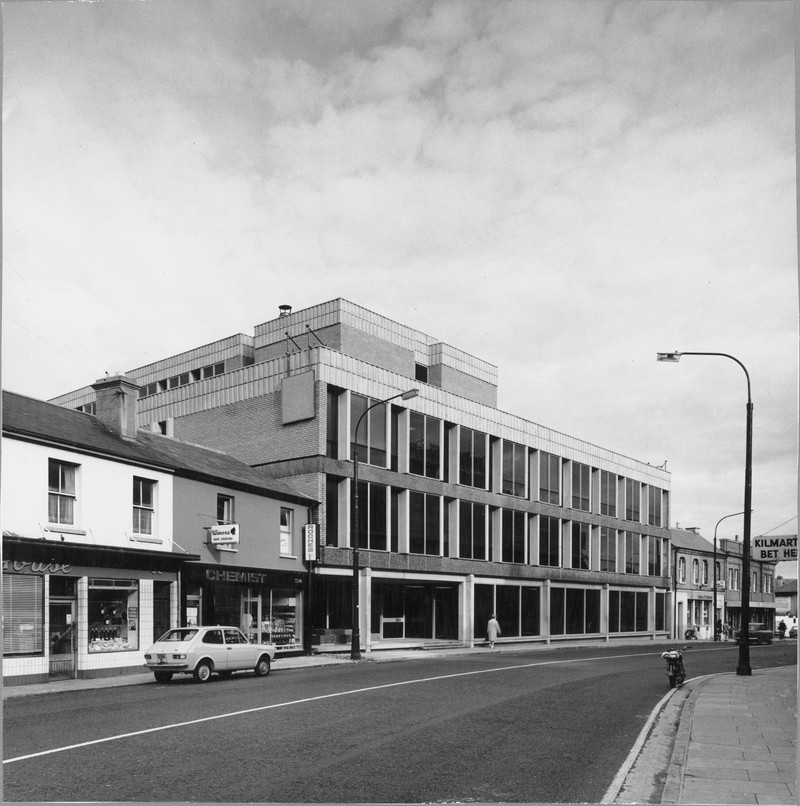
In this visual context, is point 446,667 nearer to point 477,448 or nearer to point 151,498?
point 151,498

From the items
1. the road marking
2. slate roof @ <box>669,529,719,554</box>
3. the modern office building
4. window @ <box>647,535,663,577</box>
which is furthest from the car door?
slate roof @ <box>669,529,719,554</box>

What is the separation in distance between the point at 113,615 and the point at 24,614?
8.15 ft

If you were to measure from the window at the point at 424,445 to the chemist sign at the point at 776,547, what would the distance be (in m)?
23.6

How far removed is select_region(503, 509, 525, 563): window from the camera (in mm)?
44969

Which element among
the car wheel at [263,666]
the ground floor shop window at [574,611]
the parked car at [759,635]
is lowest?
the parked car at [759,635]

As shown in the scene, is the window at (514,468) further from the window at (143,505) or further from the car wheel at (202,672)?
the car wheel at (202,672)

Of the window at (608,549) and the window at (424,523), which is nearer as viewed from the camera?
the window at (424,523)

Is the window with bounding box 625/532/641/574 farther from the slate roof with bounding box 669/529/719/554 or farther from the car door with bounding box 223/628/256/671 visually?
the car door with bounding box 223/628/256/671

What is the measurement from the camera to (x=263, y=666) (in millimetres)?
22172

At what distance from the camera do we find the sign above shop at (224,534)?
2507cm

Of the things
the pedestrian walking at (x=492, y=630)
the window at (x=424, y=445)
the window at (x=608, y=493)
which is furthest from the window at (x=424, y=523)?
the window at (x=608, y=493)

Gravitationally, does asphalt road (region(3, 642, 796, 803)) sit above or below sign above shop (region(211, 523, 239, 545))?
below

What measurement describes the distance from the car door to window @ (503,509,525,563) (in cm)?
2482

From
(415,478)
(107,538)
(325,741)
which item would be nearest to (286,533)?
(415,478)
